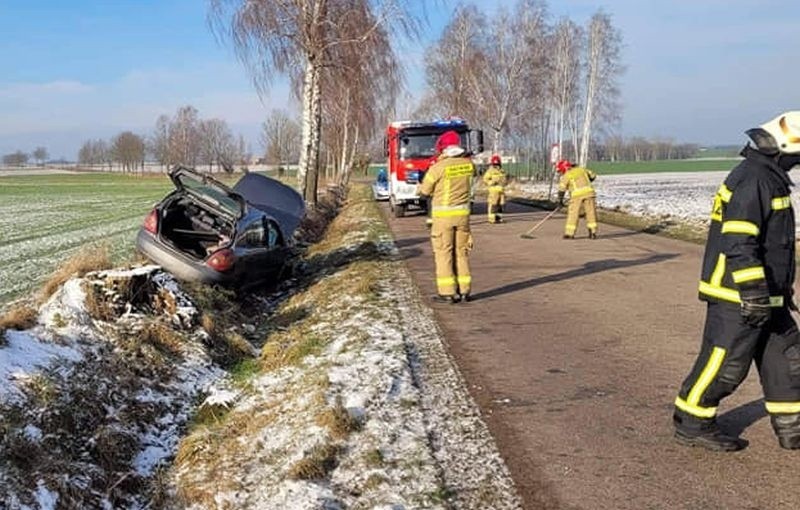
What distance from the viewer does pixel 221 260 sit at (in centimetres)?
875

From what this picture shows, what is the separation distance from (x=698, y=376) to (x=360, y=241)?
1120 centimetres

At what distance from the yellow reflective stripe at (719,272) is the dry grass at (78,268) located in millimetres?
6145

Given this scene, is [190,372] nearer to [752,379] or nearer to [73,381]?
[73,381]

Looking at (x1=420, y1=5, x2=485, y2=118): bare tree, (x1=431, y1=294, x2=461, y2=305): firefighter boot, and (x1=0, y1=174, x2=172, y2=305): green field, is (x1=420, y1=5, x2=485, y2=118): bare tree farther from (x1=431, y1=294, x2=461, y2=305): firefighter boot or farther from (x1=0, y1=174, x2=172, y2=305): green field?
(x1=431, y1=294, x2=461, y2=305): firefighter boot

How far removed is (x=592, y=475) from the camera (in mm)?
3863

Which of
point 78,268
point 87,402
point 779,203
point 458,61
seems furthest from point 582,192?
point 458,61

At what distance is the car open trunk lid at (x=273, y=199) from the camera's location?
435 inches

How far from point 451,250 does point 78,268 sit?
4169 millimetres

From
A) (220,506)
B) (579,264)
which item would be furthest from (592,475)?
(579,264)

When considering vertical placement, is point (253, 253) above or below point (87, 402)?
above

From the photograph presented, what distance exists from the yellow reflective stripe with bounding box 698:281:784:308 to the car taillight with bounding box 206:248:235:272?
602 cm

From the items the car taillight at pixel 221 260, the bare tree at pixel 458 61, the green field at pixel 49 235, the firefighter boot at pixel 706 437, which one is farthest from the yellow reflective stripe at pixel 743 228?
the bare tree at pixel 458 61

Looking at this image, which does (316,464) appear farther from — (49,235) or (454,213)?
(49,235)

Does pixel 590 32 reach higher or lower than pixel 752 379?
higher
